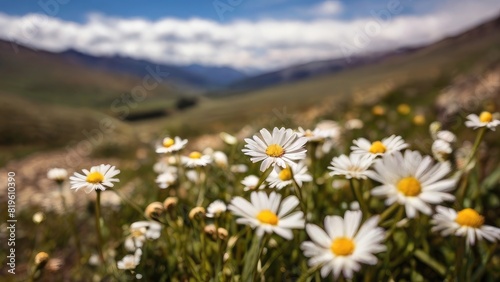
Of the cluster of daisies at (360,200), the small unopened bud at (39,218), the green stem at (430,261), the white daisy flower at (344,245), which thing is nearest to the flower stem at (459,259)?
the cluster of daisies at (360,200)

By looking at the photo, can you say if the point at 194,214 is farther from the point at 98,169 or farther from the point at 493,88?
the point at 493,88

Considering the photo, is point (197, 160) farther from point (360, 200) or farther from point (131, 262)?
point (360, 200)

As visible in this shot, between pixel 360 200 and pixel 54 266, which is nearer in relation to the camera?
pixel 360 200

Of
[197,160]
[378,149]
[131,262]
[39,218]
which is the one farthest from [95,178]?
[378,149]

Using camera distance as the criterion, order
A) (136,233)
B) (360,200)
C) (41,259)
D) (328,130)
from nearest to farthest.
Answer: (360,200), (41,259), (136,233), (328,130)

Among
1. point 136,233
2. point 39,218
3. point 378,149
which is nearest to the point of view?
point 378,149

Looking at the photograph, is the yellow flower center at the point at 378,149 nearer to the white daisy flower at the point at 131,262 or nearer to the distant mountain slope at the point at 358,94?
the distant mountain slope at the point at 358,94

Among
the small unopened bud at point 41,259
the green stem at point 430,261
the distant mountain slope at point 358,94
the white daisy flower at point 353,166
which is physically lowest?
the green stem at point 430,261
